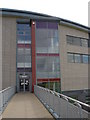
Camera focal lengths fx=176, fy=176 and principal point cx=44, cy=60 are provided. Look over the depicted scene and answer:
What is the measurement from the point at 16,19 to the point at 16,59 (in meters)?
5.97

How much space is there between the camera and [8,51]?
967 inches

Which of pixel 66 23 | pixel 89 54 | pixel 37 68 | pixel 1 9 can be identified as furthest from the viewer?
pixel 89 54

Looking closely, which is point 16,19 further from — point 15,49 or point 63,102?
point 63,102

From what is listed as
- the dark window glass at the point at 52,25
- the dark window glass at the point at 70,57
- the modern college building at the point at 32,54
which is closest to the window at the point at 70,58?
the dark window glass at the point at 70,57

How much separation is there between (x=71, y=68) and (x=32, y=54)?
7.05 metres

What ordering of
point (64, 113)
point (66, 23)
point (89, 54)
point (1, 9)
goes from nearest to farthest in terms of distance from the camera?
1. point (64, 113)
2. point (1, 9)
3. point (66, 23)
4. point (89, 54)

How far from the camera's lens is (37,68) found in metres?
24.2

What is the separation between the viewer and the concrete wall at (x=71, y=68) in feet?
87.0

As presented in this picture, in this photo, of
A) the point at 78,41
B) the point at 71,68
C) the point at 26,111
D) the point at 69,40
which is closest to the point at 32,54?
the point at 71,68

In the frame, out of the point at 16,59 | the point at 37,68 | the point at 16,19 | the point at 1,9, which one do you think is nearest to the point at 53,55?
the point at 37,68

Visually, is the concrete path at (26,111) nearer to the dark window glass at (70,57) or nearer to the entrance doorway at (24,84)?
the entrance doorway at (24,84)

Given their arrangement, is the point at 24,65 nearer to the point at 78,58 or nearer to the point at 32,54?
the point at 32,54

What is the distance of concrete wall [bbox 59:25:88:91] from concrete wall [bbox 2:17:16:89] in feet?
23.6

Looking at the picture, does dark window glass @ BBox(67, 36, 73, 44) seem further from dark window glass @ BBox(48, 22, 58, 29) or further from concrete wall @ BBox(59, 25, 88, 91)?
dark window glass @ BBox(48, 22, 58, 29)
